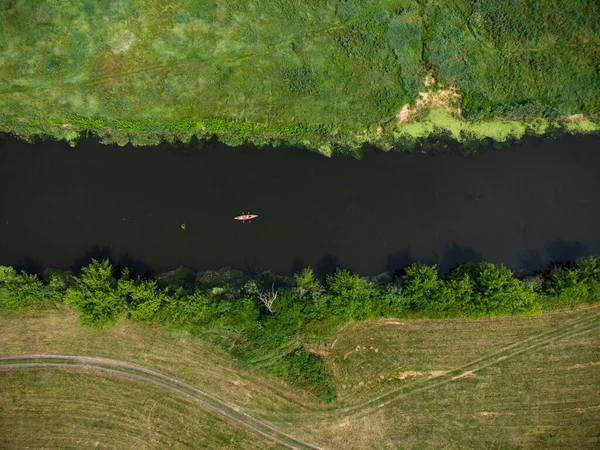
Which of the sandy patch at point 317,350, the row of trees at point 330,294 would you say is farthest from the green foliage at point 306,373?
the row of trees at point 330,294

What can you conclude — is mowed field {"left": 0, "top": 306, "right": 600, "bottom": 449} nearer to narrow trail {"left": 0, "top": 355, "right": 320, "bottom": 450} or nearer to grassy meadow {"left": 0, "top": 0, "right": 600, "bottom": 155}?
narrow trail {"left": 0, "top": 355, "right": 320, "bottom": 450}

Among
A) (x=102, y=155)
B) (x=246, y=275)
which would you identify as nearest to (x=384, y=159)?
(x=246, y=275)

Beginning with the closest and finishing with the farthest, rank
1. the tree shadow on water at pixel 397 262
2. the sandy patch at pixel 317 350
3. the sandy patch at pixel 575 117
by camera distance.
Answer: the sandy patch at pixel 317 350, the tree shadow on water at pixel 397 262, the sandy patch at pixel 575 117

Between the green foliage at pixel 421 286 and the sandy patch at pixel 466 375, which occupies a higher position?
Answer: the green foliage at pixel 421 286

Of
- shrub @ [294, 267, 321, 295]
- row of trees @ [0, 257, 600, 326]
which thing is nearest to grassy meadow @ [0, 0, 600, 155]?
shrub @ [294, 267, 321, 295]

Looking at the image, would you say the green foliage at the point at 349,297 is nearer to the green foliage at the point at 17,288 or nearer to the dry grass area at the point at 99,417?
the dry grass area at the point at 99,417

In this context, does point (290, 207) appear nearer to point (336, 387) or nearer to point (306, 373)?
point (306, 373)

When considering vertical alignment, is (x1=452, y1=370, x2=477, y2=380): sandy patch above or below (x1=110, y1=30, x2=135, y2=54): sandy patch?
below
